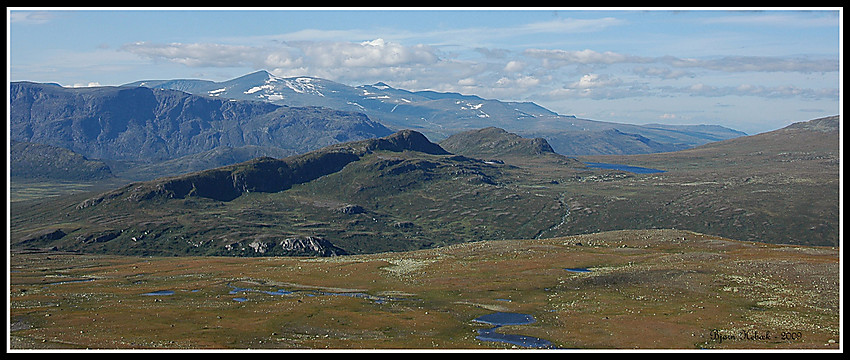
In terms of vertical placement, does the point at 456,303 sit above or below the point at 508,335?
below

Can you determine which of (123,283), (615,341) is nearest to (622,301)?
(615,341)

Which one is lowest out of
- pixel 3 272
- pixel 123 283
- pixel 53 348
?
pixel 123 283

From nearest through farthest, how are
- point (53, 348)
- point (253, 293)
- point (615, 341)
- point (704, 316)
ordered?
point (53, 348)
point (615, 341)
point (704, 316)
point (253, 293)

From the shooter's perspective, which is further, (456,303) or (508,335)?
(456,303)

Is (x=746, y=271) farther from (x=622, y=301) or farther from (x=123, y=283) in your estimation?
(x=123, y=283)

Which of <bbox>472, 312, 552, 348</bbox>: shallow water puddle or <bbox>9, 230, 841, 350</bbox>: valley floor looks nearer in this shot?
<bbox>472, 312, 552, 348</bbox>: shallow water puddle

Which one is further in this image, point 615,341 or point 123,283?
point 123,283

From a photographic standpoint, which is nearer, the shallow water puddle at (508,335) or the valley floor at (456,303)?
the shallow water puddle at (508,335)

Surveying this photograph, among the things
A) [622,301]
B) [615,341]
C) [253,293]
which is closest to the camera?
[615,341]

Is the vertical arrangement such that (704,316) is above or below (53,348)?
below

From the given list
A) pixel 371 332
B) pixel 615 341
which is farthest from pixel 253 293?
pixel 615 341
